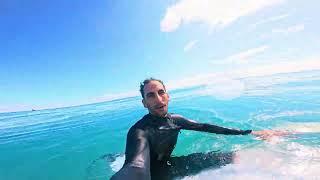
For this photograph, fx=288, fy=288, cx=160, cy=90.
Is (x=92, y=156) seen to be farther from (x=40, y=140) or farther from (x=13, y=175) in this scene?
(x=40, y=140)

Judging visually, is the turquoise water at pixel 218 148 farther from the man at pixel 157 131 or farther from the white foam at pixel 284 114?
the man at pixel 157 131

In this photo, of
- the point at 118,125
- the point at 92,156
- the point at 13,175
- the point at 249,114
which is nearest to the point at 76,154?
the point at 92,156

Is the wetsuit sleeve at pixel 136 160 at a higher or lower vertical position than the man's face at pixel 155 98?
lower

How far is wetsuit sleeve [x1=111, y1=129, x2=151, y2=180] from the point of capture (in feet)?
8.92

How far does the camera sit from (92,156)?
12109mm

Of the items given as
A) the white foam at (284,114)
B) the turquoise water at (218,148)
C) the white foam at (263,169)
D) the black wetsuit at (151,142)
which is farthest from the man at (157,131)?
the white foam at (284,114)

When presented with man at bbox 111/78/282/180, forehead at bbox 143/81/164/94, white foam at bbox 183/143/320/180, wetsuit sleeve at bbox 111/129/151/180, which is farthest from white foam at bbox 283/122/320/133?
wetsuit sleeve at bbox 111/129/151/180

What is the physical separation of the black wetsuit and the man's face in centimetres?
13

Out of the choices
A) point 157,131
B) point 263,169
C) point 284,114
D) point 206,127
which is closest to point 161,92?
point 157,131

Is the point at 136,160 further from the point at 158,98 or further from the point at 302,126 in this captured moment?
the point at 302,126

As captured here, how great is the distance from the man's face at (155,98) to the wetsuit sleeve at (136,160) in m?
0.44

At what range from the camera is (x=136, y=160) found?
3.00m

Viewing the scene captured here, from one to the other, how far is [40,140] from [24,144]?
0.92 meters

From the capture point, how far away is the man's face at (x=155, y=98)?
13.0 feet
